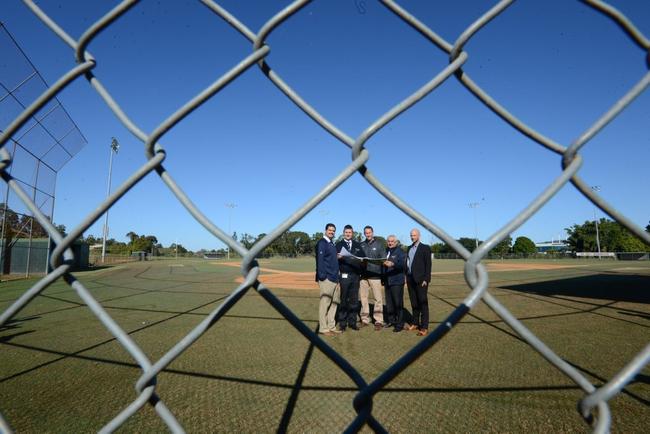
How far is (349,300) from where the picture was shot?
5703 millimetres

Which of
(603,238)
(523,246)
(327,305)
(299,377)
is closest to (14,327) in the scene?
(327,305)

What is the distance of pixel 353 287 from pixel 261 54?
208 inches

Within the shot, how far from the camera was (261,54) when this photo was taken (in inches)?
29.1

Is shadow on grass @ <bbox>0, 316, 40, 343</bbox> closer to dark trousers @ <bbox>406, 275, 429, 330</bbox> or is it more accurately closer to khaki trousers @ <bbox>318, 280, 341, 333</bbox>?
khaki trousers @ <bbox>318, 280, 341, 333</bbox>

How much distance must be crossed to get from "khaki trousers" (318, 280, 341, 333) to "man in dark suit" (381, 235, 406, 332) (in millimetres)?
1026

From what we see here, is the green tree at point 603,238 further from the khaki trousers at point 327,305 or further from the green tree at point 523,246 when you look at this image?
the khaki trousers at point 327,305

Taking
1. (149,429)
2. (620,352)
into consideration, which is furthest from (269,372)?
(620,352)

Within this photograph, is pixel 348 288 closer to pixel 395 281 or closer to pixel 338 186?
pixel 395 281

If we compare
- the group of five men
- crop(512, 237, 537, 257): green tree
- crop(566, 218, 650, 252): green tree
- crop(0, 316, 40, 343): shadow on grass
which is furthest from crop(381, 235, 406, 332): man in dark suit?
crop(512, 237, 537, 257): green tree

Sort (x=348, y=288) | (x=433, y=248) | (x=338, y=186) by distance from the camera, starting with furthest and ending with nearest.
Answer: (x=433, y=248) → (x=348, y=288) → (x=338, y=186)

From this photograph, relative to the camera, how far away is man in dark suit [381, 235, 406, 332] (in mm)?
5570

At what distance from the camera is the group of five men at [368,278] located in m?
5.13

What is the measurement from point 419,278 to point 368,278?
1.23 meters

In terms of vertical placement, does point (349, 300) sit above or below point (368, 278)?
below
